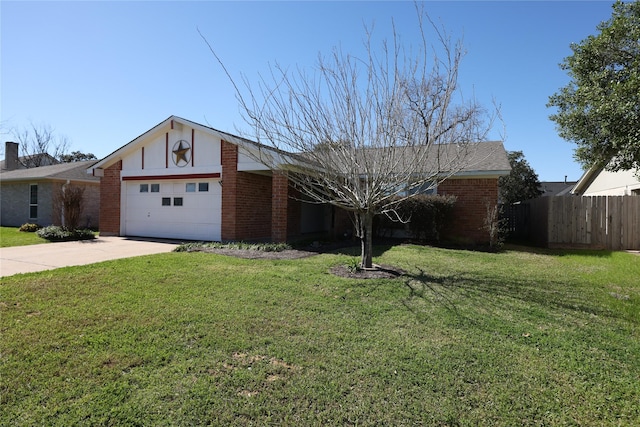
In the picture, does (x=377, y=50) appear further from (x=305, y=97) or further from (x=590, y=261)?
(x=590, y=261)

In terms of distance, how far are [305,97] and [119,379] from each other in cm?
553

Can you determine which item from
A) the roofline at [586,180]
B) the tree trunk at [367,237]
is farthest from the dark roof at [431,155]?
the roofline at [586,180]

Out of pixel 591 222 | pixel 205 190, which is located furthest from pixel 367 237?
pixel 591 222

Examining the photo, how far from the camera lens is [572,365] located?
347cm

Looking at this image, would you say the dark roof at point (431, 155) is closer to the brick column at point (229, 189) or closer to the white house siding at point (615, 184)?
the brick column at point (229, 189)

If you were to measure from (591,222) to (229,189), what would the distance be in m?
12.5

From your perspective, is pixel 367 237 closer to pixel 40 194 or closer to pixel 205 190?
pixel 205 190

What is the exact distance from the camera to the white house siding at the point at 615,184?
14881 mm

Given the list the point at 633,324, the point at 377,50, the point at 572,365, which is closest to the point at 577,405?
the point at 572,365

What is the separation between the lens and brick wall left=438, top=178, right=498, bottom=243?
42.9ft

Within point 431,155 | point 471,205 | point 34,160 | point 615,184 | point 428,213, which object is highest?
point 34,160

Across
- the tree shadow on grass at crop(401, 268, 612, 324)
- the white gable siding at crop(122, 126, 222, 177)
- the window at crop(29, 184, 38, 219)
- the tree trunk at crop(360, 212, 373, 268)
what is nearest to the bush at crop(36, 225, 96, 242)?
the white gable siding at crop(122, 126, 222, 177)

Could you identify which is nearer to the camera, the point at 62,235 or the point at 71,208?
the point at 62,235

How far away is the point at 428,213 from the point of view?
40.7ft
